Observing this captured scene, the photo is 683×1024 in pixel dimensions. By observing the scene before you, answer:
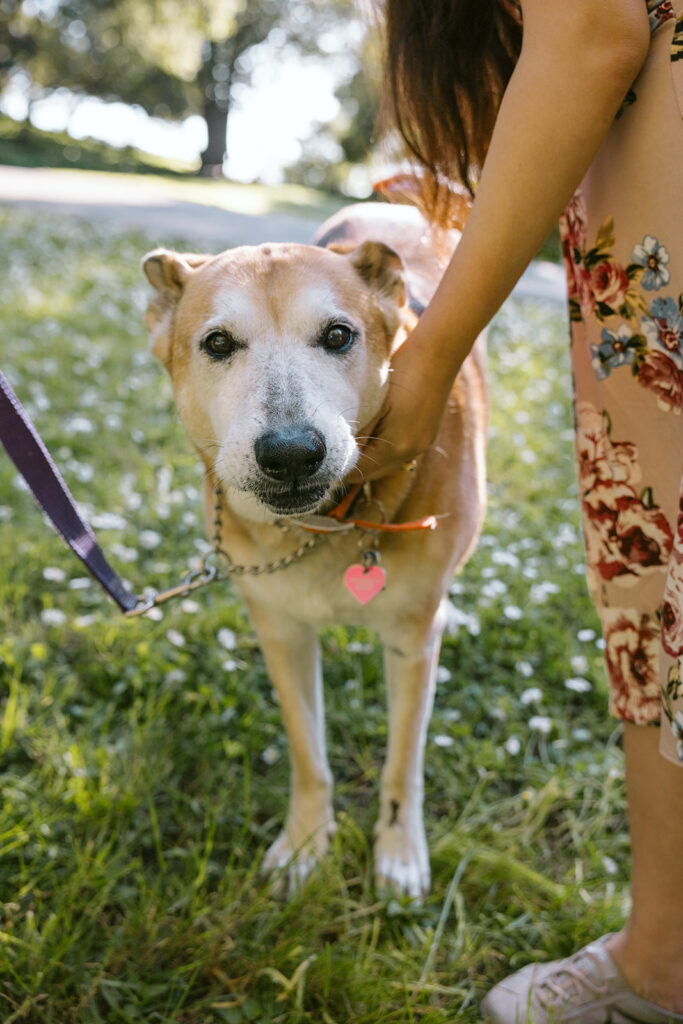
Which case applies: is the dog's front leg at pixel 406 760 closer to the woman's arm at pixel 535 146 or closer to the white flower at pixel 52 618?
the woman's arm at pixel 535 146

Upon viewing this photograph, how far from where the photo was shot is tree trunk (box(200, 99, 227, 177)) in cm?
3428

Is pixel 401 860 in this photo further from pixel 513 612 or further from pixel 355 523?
pixel 513 612

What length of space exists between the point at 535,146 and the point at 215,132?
120 feet

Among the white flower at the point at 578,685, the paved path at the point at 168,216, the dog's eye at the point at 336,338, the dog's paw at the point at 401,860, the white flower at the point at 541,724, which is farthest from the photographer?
the paved path at the point at 168,216

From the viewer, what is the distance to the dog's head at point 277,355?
1.63 metres

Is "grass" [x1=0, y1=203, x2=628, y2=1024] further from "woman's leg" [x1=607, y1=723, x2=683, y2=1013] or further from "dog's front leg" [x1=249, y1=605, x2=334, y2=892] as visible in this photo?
"woman's leg" [x1=607, y1=723, x2=683, y2=1013]

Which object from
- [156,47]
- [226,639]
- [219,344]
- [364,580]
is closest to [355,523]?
[364,580]

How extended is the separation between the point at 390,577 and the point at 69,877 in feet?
3.50

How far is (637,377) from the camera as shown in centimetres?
157

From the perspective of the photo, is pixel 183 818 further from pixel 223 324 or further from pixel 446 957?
pixel 223 324

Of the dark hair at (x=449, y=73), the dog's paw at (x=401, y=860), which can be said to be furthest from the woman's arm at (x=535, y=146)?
the dog's paw at (x=401, y=860)

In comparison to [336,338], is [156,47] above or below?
below

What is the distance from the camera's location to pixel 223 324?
1.81 meters

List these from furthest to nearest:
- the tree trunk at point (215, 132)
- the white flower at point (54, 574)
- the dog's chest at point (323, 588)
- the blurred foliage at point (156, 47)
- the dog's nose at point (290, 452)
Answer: the tree trunk at point (215, 132), the blurred foliage at point (156, 47), the white flower at point (54, 574), the dog's chest at point (323, 588), the dog's nose at point (290, 452)
